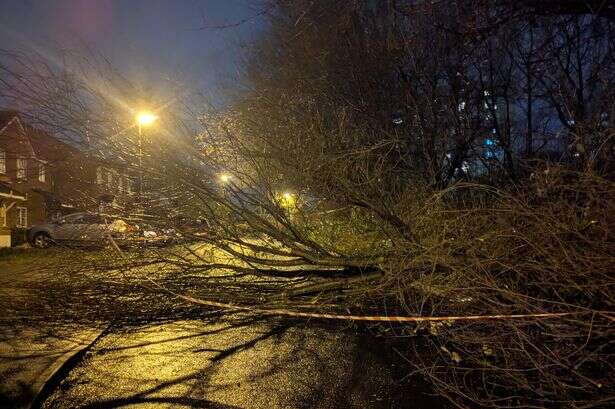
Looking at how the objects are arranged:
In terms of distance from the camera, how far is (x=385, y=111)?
35.7 ft

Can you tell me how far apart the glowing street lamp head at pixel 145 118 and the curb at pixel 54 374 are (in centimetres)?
321

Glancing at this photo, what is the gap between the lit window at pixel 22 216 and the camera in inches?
1120

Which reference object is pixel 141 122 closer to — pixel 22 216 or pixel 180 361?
pixel 180 361

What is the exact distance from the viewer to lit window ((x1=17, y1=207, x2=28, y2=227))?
28.5 meters

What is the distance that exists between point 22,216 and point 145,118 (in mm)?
25823

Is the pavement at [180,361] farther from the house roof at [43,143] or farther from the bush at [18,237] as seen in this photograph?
the bush at [18,237]

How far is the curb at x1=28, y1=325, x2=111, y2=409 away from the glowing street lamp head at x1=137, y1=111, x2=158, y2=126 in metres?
3.21

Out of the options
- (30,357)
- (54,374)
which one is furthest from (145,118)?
(54,374)

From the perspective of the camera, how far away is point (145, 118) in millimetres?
7461

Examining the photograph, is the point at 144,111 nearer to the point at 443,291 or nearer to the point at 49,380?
the point at 49,380

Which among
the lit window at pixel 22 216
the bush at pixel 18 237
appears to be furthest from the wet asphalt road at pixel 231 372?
the lit window at pixel 22 216

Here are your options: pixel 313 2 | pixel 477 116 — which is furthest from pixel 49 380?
Result: pixel 477 116

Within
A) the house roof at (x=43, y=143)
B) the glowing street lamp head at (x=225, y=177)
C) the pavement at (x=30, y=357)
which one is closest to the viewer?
the pavement at (x=30, y=357)

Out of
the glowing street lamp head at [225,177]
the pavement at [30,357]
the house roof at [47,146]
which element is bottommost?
the pavement at [30,357]
